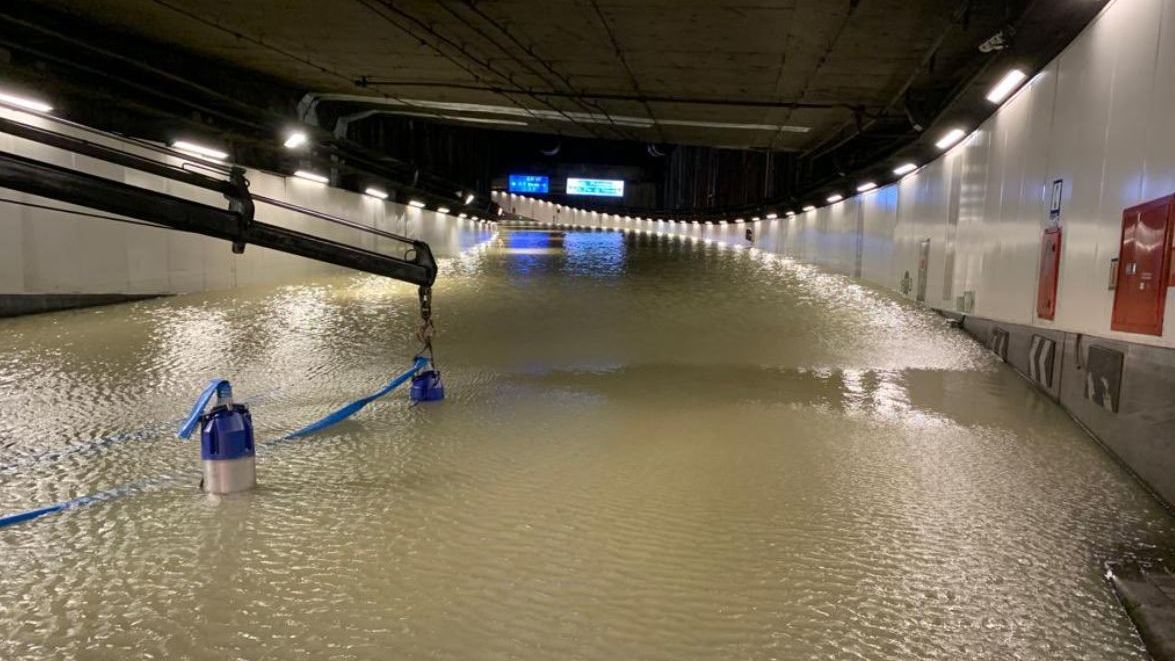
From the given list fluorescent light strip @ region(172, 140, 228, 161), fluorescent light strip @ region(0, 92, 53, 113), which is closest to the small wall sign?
fluorescent light strip @ region(0, 92, 53, 113)

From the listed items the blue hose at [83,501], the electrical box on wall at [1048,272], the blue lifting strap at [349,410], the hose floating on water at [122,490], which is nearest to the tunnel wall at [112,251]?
the blue lifting strap at [349,410]

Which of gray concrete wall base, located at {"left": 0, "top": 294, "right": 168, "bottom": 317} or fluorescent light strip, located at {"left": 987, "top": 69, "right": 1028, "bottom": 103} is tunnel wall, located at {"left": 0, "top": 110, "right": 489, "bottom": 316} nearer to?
gray concrete wall base, located at {"left": 0, "top": 294, "right": 168, "bottom": 317}

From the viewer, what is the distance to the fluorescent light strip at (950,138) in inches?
411

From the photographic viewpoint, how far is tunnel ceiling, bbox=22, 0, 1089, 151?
8922mm

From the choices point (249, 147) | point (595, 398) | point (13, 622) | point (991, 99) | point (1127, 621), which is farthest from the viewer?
point (249, 147)

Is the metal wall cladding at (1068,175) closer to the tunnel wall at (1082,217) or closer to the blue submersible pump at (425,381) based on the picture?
the tunnel wall at (1082,217)

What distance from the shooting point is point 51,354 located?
7648 millimetres

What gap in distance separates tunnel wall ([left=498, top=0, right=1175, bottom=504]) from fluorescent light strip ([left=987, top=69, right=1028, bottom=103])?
120 mm

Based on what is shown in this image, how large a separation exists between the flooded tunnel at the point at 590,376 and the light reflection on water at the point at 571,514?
0.03 metres

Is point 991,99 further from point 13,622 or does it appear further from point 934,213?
point 13,622

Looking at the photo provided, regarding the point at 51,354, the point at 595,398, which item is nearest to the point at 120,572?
the point at 595,398

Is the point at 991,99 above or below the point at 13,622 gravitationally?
above

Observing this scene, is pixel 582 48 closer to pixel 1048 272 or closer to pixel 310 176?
pixel 1048 272

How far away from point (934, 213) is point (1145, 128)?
7.30 m
